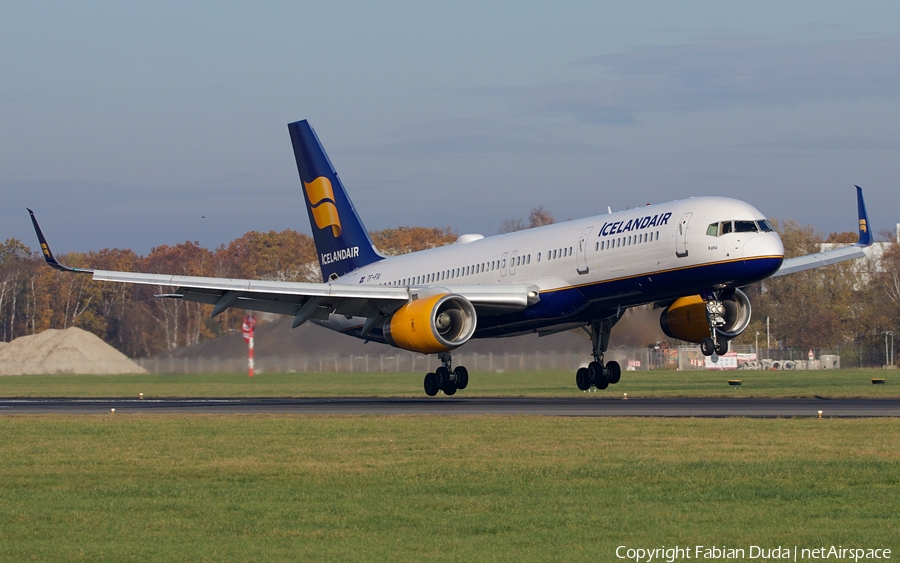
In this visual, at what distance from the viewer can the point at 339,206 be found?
47562 millimetres

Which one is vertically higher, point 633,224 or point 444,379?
point 633,224

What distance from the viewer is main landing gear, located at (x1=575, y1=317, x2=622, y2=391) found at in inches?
1550

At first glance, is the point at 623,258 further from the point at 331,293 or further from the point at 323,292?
the point at 323,292

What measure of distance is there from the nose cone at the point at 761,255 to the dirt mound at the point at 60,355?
44.6 metres

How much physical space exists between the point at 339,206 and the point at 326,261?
248cm

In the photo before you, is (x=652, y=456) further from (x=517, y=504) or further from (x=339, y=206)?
(x=339, y=206)

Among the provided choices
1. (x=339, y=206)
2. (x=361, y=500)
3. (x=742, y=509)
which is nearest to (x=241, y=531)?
(x=361, y=500)

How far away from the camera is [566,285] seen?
36.8m

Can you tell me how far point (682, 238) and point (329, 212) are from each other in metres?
18.1

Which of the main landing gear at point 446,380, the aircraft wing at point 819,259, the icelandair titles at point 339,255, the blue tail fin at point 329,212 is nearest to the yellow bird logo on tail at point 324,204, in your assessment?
the blue tail fin at point 329,212

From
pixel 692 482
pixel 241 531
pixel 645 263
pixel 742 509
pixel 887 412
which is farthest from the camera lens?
pixel 645 263

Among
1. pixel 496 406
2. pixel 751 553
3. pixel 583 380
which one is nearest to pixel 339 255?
pixel 583 380

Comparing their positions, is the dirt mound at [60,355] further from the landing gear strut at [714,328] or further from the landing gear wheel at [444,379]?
the landing gear strut at [714,328]

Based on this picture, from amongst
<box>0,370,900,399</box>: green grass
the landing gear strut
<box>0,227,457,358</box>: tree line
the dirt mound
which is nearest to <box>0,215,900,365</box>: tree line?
<box>0,227,457,358</box>: tree line
